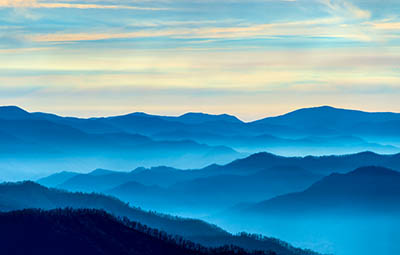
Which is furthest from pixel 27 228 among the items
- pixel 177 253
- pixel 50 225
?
pixel 177 253

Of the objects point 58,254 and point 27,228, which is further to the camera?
point 27,228

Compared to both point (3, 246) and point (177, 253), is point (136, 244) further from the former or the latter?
point (3, 246)

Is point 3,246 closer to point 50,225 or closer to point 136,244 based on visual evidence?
point 50,225

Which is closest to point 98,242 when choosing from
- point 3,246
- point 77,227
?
point 77,227

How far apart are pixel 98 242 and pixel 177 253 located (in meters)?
19.2

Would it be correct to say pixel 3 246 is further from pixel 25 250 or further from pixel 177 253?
pixel 177 253

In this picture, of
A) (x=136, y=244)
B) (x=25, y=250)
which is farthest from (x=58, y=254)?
(x=136, y=244)

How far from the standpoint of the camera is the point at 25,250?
186375mm

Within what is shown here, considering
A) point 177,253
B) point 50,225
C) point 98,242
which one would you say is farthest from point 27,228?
point 177,253

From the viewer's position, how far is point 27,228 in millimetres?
198125

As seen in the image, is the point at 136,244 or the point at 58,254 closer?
the point at 58,254

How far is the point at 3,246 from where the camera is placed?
18900 centimetres

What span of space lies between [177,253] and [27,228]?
119 ft

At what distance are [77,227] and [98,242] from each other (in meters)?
8.59
